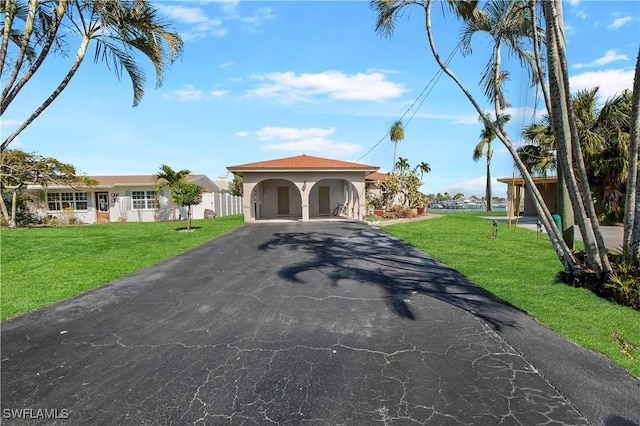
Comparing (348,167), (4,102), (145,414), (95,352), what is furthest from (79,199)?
(145,414)

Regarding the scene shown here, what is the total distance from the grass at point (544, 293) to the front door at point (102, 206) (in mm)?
23974

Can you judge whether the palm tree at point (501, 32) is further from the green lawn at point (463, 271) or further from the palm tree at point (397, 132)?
the palm tree at point (397, 132)

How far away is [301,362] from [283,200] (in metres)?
23.8

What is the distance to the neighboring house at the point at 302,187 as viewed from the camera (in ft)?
70.8

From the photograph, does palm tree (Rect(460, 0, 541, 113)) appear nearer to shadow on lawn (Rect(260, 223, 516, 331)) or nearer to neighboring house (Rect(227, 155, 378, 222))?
shadow on lawn (Rect(260, 223, 516, 331))

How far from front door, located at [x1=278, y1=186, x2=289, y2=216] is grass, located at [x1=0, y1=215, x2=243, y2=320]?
11650mm

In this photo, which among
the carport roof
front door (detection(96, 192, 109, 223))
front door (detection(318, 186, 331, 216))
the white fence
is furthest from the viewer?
front door (detection(318, 186, 331, 216))

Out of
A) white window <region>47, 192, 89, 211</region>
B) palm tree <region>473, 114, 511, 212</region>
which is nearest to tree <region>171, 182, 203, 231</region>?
white window <region>47, 192, 89, 211</region>

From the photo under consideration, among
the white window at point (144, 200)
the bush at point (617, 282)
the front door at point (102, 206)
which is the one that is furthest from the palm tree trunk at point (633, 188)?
the front door at point (102, 206)

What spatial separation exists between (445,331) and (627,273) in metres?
3.71

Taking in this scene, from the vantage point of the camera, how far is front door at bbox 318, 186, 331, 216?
27.5 metres

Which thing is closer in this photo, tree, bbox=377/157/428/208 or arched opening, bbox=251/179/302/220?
tree, bbox=377/157/428/208

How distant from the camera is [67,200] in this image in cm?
2550

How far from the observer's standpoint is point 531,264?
848 centimetres
